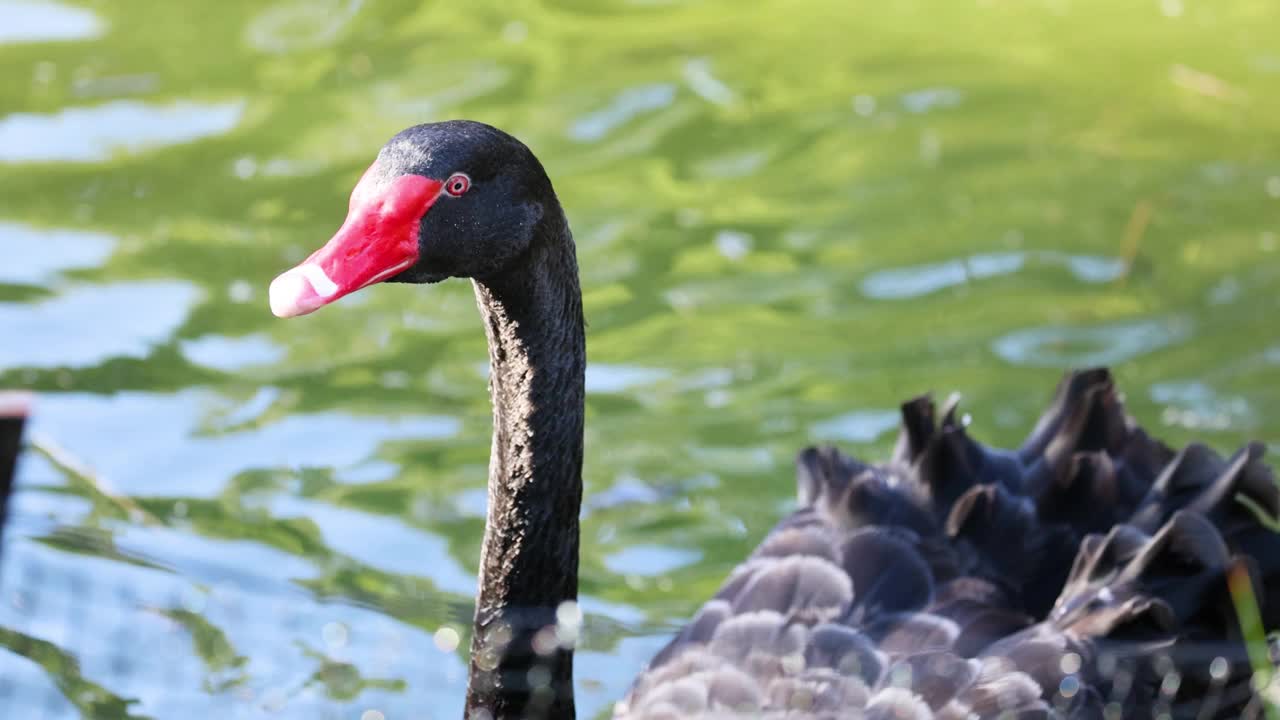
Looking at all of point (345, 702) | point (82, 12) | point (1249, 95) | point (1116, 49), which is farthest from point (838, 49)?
point (345, 702)

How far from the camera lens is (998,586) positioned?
4.20 meters

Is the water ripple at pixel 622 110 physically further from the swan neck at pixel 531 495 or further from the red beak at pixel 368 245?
the red beak at pixel 368 245

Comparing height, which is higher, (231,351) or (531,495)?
(531,495)

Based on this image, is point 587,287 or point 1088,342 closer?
point 1088,342

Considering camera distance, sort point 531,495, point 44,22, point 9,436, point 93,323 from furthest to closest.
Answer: point 44,22
point 93,323
point 531,495
point 9,436

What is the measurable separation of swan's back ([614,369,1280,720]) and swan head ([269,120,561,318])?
1.09 m

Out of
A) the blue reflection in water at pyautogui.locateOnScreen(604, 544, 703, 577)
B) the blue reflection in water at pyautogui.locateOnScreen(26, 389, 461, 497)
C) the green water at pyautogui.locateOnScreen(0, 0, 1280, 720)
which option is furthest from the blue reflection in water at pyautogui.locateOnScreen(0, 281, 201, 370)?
the blue reflection in water at pyautogui.locateOnScreen(604, 544, 703, 577)

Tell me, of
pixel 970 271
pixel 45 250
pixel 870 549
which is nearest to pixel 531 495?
pixel 870 549

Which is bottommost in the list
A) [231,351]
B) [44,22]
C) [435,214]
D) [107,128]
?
[231,351]

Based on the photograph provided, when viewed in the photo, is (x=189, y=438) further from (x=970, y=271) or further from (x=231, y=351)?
(x=970, y=271)

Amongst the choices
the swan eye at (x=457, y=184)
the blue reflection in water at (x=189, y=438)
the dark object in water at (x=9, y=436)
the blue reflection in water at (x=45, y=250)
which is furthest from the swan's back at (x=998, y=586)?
the blue reflection in water at (x=45, y=250)

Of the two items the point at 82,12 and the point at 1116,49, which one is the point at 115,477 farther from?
the point at 1116,49

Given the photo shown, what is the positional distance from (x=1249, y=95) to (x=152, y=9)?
5.18m

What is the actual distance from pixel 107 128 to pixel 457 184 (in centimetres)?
537
